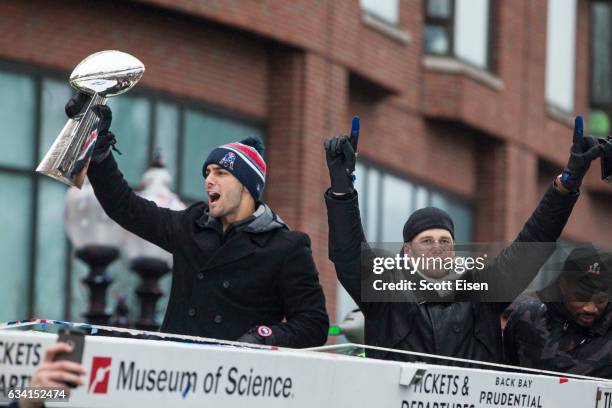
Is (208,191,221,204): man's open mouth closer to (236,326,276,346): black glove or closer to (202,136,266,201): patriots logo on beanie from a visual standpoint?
(202,136,266,201): patriots logo on beanie

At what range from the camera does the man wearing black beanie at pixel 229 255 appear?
648cm

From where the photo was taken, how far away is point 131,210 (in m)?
6.70

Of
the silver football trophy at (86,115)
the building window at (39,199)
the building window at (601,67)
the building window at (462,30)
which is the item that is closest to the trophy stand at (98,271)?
the building window at (39,199)

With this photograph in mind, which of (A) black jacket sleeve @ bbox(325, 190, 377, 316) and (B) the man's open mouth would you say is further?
(B) the man's open mouth

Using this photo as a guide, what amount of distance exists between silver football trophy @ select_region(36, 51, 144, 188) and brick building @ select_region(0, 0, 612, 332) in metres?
10.1

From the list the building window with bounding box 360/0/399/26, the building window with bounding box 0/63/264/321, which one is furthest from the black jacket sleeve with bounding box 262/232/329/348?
the building window with bounding box 360/0/399/26

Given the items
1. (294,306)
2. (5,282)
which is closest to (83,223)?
(5,282)

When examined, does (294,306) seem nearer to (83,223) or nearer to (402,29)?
(83,223)

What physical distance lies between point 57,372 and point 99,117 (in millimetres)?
2074

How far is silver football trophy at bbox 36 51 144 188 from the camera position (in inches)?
235

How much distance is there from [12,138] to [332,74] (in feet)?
14.0

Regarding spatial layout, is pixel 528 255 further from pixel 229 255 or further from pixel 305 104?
pixel 305 104

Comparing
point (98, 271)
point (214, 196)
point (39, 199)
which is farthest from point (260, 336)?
point (39, 199)

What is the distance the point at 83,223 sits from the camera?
12.6m
